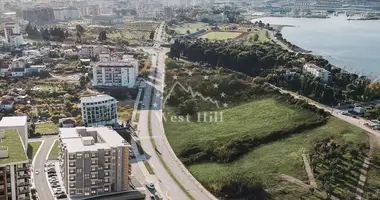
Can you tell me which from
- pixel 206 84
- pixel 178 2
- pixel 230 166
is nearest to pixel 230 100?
pixel 206 84

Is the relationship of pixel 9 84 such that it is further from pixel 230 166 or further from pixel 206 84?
pixel 230 166

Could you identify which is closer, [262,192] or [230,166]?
[262,192]

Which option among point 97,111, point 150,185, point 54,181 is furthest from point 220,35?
point 54,181

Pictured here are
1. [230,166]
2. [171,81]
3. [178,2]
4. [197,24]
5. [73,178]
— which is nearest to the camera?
[73,178]

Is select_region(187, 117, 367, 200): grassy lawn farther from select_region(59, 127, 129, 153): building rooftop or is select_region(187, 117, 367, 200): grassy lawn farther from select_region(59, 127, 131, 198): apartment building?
select_region(59, 127, 129, 153): building rooftop

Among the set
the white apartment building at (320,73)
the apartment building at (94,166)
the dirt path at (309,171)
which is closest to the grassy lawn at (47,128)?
the apartment building at (94,166)

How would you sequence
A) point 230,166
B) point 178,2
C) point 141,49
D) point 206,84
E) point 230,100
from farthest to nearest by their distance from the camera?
point 178,2 → point 141,49 → point 206,84 → point 230,100 → point 230,166

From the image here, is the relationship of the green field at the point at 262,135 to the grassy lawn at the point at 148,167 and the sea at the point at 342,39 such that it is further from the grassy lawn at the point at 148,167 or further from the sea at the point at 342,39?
the sea at the point at 342,39
